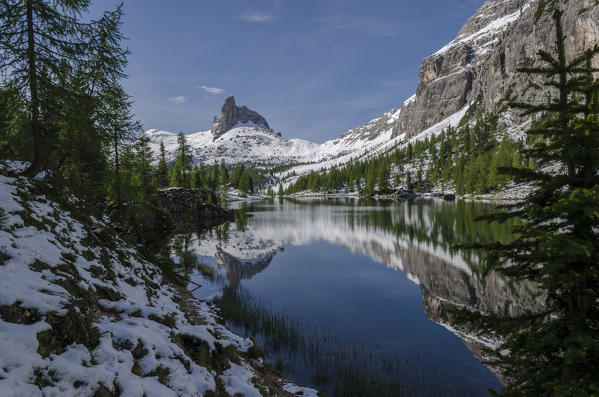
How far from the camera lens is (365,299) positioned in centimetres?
1722

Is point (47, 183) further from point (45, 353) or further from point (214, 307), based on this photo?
point (45, 353)

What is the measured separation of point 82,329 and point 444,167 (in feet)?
449

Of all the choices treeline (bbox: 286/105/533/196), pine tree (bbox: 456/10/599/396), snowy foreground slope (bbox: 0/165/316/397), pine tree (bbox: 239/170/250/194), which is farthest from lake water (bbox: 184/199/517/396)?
pine tree (bbox: 239/170/250/194)

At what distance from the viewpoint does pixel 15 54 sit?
9797mm

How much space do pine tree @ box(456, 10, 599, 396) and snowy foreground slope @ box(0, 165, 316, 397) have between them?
5.14 metres

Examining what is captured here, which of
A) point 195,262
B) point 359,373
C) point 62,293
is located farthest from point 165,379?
point 195,262

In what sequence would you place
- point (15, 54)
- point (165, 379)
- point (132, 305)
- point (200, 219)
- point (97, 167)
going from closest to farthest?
1. point (165, 379)
2. point (132, 305)
3. point (15, 54)
4. point (97, 167)
5. point (200, 219)

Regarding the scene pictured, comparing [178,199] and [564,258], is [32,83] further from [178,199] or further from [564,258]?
[178,199]

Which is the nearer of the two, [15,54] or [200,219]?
[15,54]

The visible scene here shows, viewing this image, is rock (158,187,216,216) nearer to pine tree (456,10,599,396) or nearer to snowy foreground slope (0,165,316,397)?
snowy foreground slope (0,165,316,397)

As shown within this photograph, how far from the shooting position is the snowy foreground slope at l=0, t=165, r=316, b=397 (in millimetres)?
3510

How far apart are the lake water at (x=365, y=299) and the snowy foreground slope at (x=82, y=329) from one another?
3326 millimetres

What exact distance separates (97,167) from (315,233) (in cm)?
2672

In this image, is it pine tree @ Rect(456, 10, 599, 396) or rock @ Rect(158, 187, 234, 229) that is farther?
rock @ Rect(158, 187, 234, 229)
